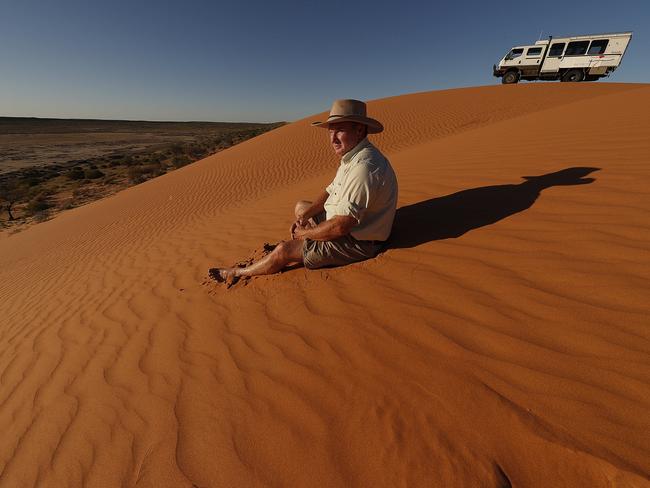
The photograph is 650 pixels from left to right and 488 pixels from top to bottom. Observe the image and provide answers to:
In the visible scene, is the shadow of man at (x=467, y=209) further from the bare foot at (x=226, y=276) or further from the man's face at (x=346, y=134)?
the bare foot at (x=226, y=276)

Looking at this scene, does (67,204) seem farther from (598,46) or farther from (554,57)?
(598,46)

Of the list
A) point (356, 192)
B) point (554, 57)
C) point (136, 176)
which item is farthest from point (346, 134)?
point (554, 57)

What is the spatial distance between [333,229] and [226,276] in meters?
1.31

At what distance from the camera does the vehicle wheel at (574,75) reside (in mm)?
16797

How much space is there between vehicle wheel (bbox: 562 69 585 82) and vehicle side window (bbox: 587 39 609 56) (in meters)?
0.85

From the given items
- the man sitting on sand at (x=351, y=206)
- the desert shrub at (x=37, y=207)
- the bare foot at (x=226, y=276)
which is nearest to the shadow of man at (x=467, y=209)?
the man sitting on sand at (x=351, y=206)

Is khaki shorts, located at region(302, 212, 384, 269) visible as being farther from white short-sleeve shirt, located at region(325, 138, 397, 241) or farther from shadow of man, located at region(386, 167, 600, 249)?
shadow of man, located at region(386, 167, 600, 249)

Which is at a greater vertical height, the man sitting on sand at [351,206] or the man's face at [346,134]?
the man's face at [346,134]

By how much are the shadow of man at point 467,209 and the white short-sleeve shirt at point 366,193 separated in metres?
0.37

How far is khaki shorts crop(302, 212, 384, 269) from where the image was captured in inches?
101

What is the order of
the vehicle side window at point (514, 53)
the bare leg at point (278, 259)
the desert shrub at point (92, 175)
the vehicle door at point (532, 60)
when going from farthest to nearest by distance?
1. the desert shrub at point (92, 175)
2. the vehicle side window at point (514, 53)
3. the vehicle door at point (532, 60)
4. the bare leg at point (278, 259)

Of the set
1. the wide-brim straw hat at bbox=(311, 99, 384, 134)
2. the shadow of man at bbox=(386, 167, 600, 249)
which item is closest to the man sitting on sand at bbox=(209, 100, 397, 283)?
the wide-brim straw hat at bbox=(311, 99, 384, 134)

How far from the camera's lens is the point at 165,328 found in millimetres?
2586

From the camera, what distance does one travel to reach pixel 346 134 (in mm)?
2445
